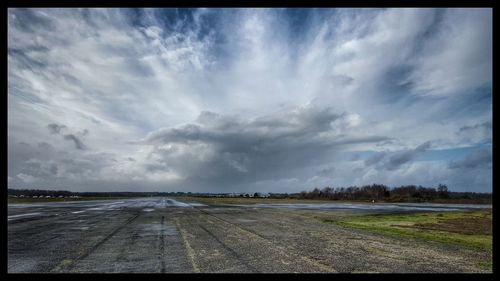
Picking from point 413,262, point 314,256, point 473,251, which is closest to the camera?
point 413,262

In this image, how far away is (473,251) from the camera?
16.8 meters

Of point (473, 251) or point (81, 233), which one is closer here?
point (473, 251)

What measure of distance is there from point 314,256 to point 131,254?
791cm

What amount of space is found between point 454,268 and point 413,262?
144 centimetres

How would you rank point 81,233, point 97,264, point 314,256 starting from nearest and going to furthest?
point 97,264 < point 314,256 < point 81,233

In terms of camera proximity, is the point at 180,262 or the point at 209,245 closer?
the point at 180,262
